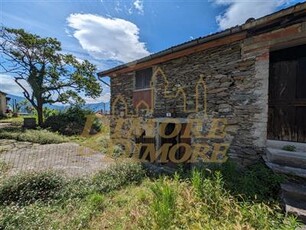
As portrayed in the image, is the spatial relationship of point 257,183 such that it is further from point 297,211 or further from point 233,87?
point 233,87

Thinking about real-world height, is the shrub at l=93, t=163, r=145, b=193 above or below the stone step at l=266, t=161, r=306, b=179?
below

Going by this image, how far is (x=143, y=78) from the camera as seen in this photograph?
8.90 m

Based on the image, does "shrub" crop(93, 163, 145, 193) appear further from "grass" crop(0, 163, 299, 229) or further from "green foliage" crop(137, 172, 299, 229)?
"green foliage" crop(137, 172, 299, 229)

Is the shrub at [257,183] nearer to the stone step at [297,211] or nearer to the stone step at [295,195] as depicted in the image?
the stone step at [295,195]

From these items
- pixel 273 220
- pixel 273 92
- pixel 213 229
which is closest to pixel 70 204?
pixel 213 229

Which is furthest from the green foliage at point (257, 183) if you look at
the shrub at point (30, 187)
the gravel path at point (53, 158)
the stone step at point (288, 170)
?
the gravel path at point (53, 158)

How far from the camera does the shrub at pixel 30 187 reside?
4.77m

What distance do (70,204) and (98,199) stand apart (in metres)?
0.62

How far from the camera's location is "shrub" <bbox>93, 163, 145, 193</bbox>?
18.0 ft

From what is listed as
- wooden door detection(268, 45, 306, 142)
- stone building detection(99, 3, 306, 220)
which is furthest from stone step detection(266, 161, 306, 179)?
wooden door detection(268, 45, 306, 142)

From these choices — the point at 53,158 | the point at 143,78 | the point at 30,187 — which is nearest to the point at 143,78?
the point at 143,78

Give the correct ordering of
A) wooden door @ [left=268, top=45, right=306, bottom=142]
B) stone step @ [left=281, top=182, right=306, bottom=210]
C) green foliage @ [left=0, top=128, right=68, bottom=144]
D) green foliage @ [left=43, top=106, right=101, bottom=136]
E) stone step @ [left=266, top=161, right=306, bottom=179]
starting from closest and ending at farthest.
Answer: stone step @ [left=281, top=182, right=306, bottom=210], stone step @ [left=266, top=161, right=306, bottom=179], wooden door @ [left=268, top=45, right=306, bottom=142], green foliage @ [left=0, top=128, right=68, bottom=144], green foliage @ [left=43, top=106, right=101, bottom=136]

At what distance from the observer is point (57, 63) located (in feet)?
59.4

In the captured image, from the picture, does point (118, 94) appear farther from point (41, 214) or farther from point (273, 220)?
point (273, 220)
